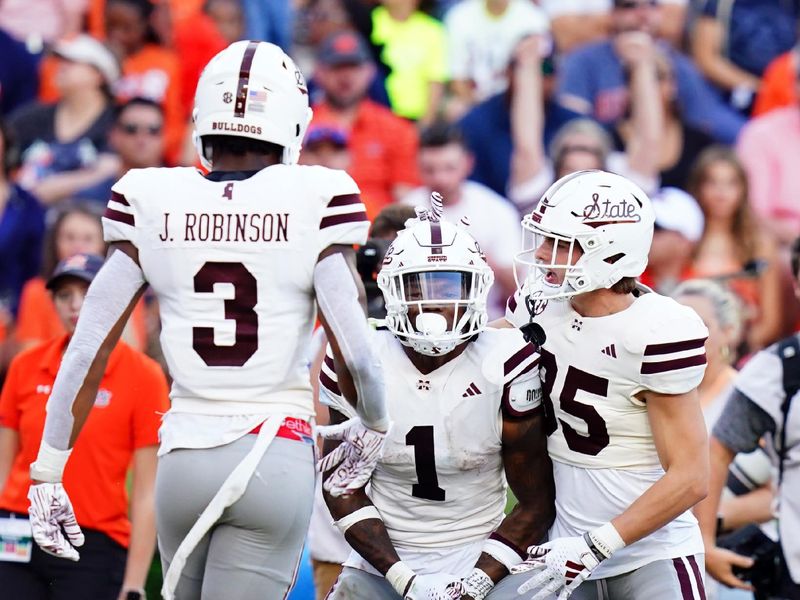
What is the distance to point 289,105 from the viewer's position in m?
3.71

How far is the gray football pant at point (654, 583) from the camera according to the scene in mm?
3920

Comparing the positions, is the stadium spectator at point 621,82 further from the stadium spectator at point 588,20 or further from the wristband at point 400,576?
the wristband at point 400,576

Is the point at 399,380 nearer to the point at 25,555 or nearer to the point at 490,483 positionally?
the point at 490,483

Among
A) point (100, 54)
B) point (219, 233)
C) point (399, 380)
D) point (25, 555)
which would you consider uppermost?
point (100, 54)

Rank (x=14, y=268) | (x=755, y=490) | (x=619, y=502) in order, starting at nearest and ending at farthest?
1. (x=619, y=502)
2. (x=755, y=490)
3. (x=14, y=268)

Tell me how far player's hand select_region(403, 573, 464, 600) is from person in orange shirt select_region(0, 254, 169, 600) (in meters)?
1.25

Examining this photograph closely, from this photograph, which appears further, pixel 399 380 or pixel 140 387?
Answer: pixel 140 387

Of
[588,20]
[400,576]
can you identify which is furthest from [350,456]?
[588,20]

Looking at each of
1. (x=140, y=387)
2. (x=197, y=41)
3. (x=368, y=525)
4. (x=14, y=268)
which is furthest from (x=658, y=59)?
(x=368, y=525)

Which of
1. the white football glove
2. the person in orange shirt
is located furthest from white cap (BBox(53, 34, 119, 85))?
the white football glove

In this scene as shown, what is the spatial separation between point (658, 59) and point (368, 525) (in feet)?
18.5

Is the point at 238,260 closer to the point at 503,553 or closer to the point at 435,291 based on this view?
the point at 435,291

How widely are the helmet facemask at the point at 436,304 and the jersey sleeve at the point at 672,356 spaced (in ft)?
1.51

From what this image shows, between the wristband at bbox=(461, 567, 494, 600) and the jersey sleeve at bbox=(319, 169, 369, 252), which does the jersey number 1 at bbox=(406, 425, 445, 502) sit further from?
the jersey sleeve at bbox=(319, 169, 369, 252)
